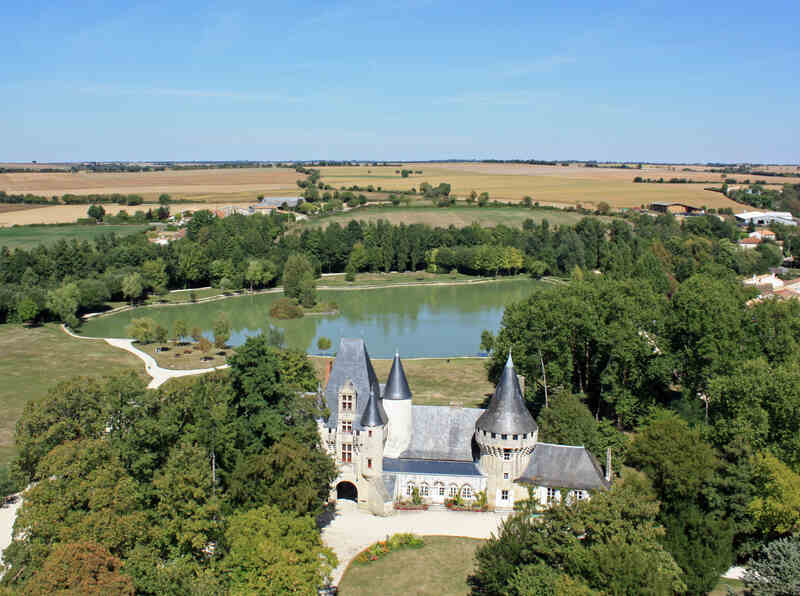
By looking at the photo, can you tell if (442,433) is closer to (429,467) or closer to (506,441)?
(429,467)

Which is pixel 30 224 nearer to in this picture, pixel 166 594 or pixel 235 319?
pixel 235 319

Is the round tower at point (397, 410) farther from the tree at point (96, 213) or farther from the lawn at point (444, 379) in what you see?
the tree at point (96, 213)

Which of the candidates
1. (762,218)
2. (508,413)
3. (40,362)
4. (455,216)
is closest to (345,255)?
(455,216)

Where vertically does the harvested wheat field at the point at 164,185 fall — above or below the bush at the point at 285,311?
above

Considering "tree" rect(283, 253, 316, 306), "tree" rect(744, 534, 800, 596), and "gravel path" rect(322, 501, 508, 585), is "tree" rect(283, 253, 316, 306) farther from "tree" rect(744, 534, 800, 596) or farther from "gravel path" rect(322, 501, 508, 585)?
"tree" rect(744, 534, 800, 596)

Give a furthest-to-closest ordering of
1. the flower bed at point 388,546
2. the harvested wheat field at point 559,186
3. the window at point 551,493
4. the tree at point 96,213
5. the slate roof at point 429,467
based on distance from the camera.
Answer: the harvested wheat field at point 559,186
the tree at point 96,213
the slate roof at point 429,467
the window at point 551,493
the flower bed at point 388,546

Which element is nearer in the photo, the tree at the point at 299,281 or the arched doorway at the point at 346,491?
the arched doorway at the point at 346,491

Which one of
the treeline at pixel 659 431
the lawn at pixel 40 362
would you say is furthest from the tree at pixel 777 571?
the lawn at pixel 40 362

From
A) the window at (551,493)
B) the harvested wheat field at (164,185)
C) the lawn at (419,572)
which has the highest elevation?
the harvested wheat field at (164,185)
